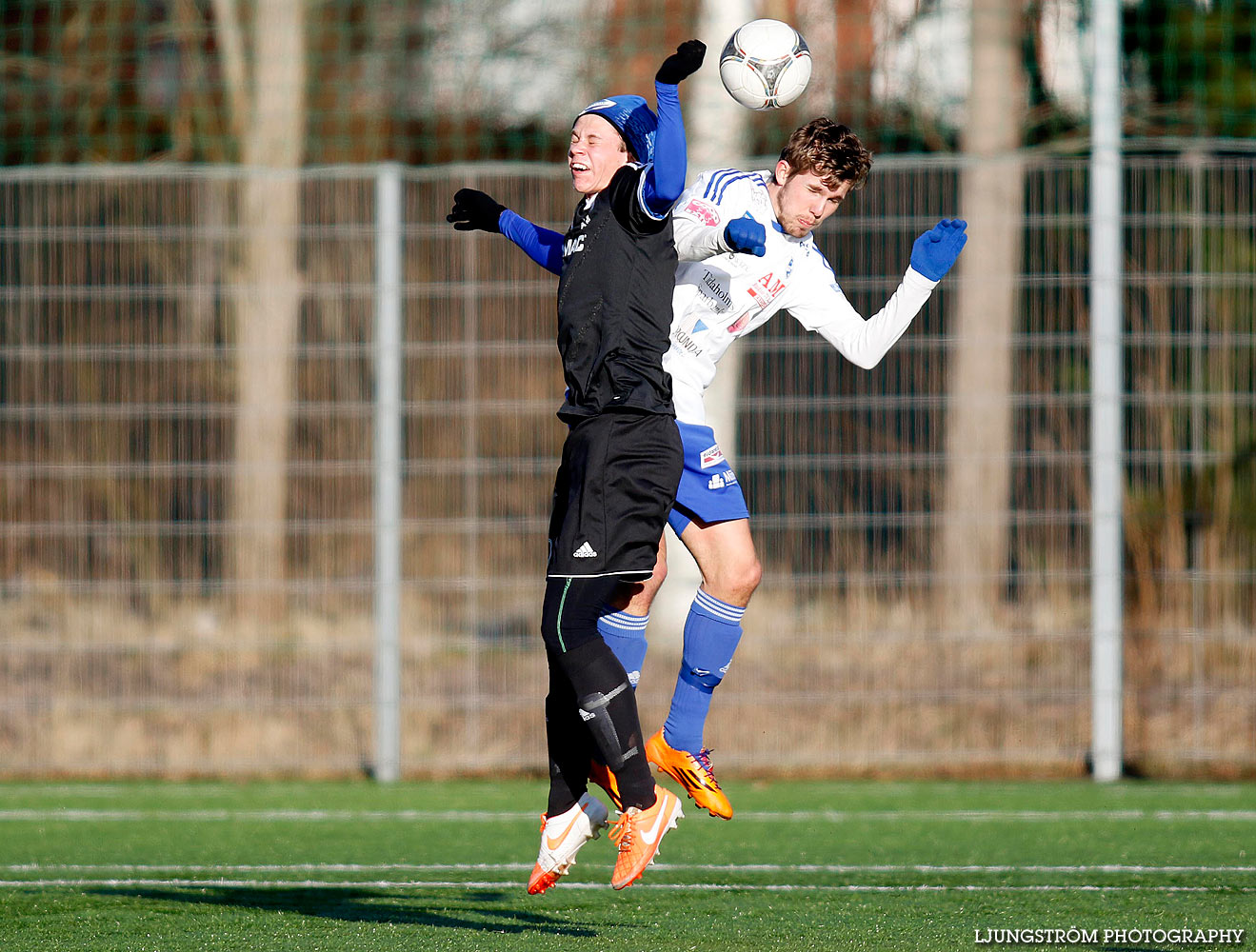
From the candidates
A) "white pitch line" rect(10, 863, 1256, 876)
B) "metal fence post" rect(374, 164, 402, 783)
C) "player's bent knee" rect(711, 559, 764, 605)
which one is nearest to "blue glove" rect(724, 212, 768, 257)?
"player's bent knee" rect(711, 559, 764, 605)

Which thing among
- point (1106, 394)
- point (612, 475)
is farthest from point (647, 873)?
point (1106, 394)

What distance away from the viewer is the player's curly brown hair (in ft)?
18.0

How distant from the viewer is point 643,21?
13.2 m

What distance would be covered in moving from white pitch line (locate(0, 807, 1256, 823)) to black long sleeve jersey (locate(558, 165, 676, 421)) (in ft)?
10.8

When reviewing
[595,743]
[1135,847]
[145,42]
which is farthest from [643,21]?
[595,743]

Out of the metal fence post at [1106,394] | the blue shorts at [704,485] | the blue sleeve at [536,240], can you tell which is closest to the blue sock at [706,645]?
A: the blue shorts at [704,485]

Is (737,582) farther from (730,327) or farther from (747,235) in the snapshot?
(747,235)

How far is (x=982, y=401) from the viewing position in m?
9.10

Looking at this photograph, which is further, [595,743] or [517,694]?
[517,694]

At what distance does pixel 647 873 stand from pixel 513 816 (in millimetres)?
1484

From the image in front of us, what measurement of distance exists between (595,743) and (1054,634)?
473 centimetres

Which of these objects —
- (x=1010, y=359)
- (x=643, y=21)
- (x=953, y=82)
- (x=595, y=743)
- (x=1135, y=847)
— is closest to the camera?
(x=595, y=743)

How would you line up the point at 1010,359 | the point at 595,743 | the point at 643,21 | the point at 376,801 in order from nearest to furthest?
1. the point at 595,743
2. the point at 376,801
3. the point at 1010,359
4. the point at 643,21

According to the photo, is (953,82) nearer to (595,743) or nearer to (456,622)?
(456,622)
